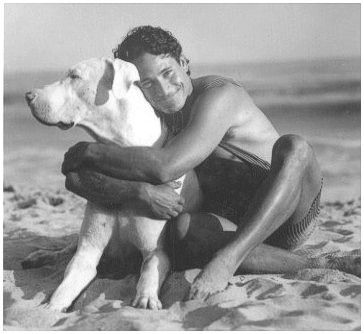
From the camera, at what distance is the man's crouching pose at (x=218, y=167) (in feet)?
6.98

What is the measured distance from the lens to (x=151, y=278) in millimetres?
2113

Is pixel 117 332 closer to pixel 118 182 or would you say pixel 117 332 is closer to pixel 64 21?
pixel 118 182

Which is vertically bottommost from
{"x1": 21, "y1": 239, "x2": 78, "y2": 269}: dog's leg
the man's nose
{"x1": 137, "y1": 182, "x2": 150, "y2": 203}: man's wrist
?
{"x1": 21, "y1": 239, "x2": 78, "y2": 269}: dog's leg

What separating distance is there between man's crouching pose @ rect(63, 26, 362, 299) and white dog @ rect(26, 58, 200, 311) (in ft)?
0.22

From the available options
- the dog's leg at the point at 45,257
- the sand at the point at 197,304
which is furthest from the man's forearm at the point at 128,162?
the dog's leg at the point at 45,257

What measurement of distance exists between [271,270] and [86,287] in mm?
659

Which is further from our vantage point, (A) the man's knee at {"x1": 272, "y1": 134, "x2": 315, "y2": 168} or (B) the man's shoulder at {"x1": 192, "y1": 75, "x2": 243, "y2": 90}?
(B) the man's shoulder at {"x1": 192, "y1": 75, "x2": 243, "y2": 90}

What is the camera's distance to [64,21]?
111 inches

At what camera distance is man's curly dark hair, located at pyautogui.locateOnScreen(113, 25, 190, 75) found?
2.33 m

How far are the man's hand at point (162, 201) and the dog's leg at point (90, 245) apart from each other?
14 centimetres

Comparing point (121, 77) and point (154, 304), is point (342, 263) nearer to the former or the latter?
point (154, 304)

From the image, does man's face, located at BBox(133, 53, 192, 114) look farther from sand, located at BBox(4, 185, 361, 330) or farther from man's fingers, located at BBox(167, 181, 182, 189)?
sand, located at BBox(4, 185, 361, 330)

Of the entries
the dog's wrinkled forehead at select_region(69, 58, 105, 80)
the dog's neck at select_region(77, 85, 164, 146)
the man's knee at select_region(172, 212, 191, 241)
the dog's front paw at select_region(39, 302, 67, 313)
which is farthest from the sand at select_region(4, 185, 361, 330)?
the dog's wrinkled forehead at select_region(69, 58, 105, 80)

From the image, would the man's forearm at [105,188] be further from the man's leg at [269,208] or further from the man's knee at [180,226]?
the man's leg at [269,208]
